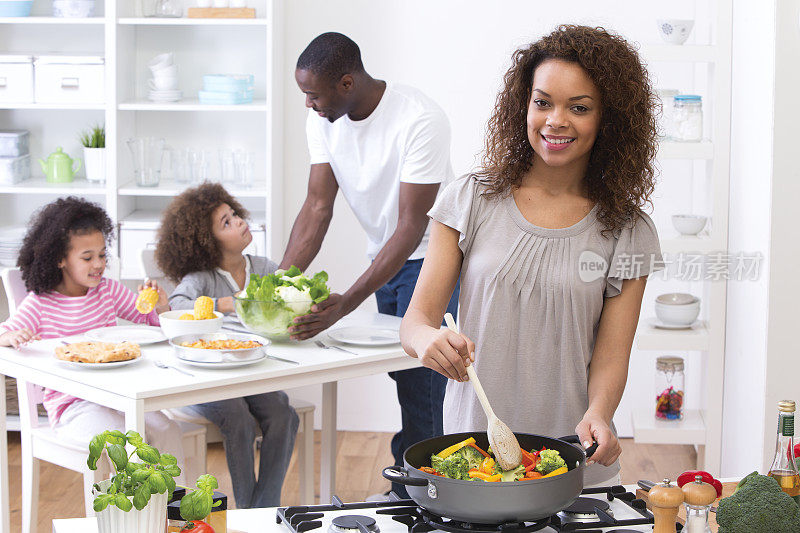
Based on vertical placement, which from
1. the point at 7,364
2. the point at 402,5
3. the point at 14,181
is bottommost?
the point at 7,364

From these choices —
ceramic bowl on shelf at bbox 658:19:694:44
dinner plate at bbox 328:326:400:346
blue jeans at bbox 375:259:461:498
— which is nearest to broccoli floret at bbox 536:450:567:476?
dinner plate at bbox 328:326:400:346

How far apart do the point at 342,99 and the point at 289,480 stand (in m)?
1.60

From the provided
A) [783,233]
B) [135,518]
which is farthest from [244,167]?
[135,518]

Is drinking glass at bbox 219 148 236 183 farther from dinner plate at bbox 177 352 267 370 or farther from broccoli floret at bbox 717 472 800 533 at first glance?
broccoli floret at bbox 717 472 800 533

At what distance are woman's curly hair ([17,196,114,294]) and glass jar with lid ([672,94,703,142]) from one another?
1.96 m

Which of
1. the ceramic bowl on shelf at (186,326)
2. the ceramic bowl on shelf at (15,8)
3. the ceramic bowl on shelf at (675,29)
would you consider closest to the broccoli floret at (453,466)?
the ceramic bowl on shelf at (186,326)

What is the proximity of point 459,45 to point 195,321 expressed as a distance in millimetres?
1878

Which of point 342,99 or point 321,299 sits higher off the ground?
point 342,99

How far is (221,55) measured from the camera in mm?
4141

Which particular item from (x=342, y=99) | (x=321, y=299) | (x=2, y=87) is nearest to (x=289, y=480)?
(x=321, y=299)

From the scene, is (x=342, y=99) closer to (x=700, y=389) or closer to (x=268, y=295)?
(x=268, y=295)

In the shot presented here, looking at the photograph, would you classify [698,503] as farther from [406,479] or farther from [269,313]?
[269,313]

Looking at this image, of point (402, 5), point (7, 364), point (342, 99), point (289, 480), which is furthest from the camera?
→ point (402, 5)

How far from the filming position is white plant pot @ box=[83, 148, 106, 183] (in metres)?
3.97
